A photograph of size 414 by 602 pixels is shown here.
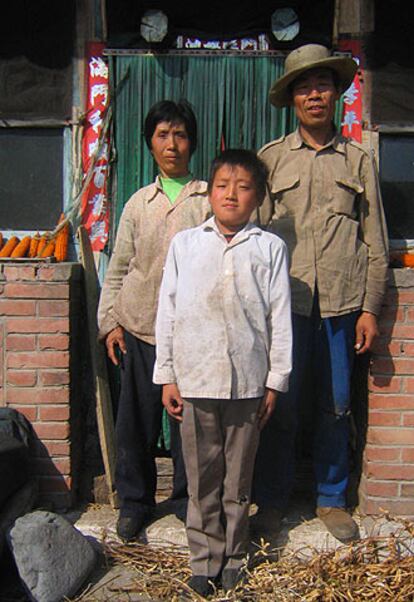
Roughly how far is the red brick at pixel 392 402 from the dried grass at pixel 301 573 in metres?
0.54

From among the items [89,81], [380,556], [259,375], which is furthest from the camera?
[89,81]

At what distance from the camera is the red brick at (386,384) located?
3.32 meters

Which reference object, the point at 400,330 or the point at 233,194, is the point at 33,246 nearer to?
the point at 233,194

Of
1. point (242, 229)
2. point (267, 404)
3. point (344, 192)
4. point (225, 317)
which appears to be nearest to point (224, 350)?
point (225, 317)

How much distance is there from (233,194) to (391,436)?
153cm

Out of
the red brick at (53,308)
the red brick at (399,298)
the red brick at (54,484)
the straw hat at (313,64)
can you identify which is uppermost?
the straw hat at (313,64)

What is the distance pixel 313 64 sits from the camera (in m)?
3.03

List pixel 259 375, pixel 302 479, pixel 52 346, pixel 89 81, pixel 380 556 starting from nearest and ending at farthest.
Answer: pixel 259 375
pixel 380 556
pixel 52 346
pixel 302 479
pixel 89 81

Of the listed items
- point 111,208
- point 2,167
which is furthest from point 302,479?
point 2,167

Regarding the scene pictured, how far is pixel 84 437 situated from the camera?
3908 millimetres

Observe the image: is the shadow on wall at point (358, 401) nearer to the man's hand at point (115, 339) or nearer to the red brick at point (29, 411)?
the man's hand at point (115, 339)

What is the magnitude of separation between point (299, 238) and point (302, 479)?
1485 millimetres

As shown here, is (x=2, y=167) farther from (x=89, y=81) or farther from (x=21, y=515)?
(x=21, y=515)

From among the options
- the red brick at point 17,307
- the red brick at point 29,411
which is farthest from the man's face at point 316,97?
the red brick at point 29,411
